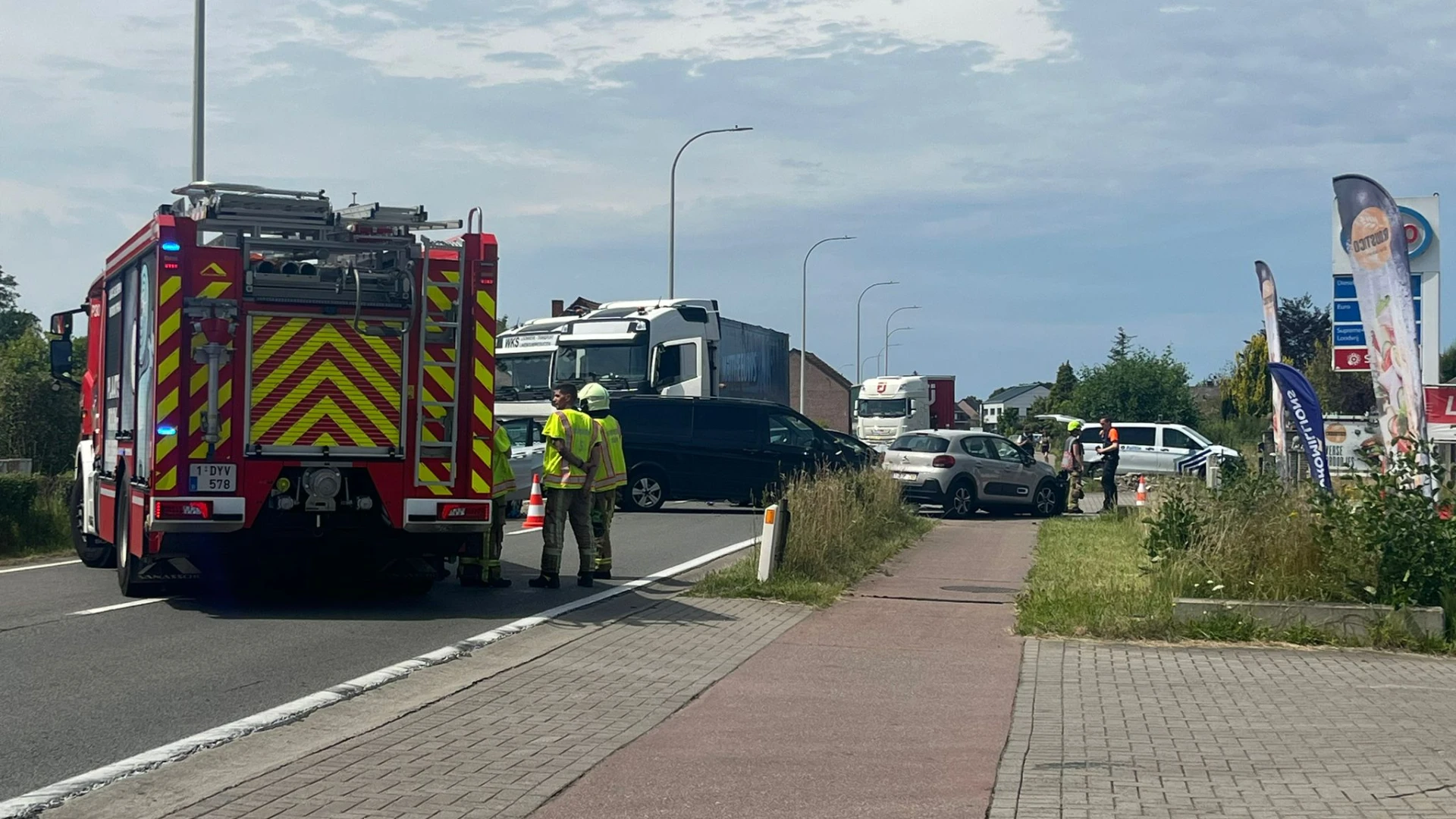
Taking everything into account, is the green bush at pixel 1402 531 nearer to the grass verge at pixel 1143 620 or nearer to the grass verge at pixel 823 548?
the grass verge at pixel 1143 620

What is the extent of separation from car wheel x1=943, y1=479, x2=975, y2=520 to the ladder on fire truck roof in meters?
14.1

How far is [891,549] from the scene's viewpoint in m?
16.6

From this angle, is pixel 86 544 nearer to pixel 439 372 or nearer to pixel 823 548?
pixel 439 372

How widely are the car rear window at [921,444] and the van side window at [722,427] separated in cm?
265

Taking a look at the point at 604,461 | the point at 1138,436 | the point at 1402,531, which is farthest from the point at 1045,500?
the point at 1402,531

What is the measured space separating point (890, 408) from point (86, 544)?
121ft

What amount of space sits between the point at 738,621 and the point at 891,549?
581 centimetres

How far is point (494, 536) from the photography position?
13.0 metres

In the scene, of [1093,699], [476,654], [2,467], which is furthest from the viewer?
[2,467]

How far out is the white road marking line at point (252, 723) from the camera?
571 centimetres

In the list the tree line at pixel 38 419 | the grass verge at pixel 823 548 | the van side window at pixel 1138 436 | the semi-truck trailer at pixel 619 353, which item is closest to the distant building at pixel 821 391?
the van side window at pixel 1138 436

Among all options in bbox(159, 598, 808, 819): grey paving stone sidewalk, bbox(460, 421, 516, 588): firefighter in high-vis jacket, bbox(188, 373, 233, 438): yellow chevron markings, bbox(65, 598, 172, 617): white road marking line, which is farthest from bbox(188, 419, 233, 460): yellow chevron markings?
bbox(159, 598, 808, 819): grey paving stone sidewalk

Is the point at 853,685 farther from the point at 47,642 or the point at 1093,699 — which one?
the point at 47,642

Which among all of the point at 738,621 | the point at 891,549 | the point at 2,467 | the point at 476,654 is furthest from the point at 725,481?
the point at 476,654
